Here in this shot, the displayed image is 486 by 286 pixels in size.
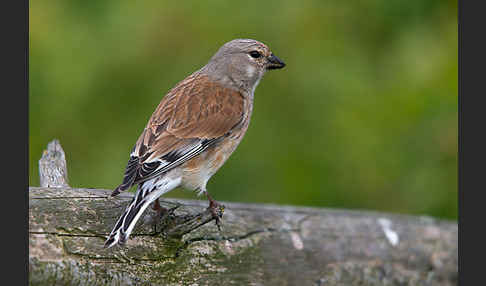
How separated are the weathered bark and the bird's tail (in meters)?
0.07

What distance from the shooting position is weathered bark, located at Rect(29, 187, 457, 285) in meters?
2.17

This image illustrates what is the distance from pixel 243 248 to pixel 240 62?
1.25 m

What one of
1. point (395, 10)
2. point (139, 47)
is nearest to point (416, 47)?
A: point (395, 10)

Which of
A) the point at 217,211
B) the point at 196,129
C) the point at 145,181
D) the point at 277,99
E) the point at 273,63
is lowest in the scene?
the point at 217,211

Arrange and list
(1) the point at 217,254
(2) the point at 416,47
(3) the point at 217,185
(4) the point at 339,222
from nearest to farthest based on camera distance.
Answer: (1) the point at 217,254
(4) the point at 339,222
(3) the point at 217,185
(2) the point at 416,47

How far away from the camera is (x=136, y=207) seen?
2.39 m

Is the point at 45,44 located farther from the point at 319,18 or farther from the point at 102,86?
the point at 319,18

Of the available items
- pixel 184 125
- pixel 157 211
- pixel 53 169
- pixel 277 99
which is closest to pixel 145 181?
pixel 157 211

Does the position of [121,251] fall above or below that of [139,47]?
below

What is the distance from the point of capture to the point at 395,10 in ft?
13.8

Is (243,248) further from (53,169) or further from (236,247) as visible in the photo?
(53,169)

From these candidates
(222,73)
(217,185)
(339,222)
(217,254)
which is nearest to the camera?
(217,254)

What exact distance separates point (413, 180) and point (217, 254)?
1.82 m

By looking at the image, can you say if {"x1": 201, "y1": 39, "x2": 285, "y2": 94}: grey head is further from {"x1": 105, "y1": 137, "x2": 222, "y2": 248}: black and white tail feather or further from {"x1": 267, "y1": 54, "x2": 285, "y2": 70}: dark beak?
{"x1": 105, "y1": 137, "x2": 222, "y2": 248}: black and white tail feather
